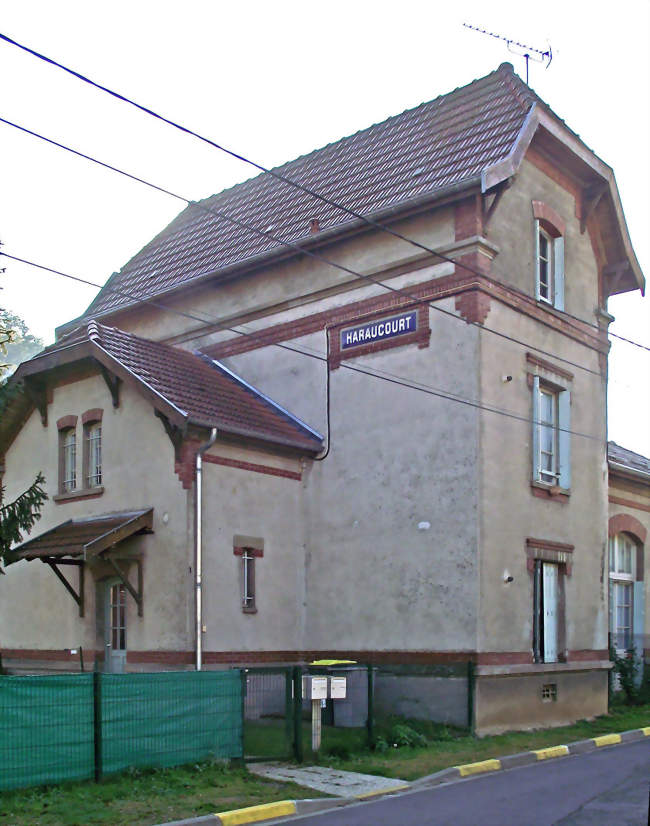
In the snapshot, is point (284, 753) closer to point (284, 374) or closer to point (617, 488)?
point (284, 374)

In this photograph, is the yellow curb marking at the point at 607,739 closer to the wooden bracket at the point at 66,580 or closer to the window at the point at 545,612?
the window at the point at 545,612

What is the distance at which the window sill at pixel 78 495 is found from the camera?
18.5 meters

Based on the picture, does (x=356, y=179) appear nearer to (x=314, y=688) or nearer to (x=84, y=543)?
(x=84, y=543)

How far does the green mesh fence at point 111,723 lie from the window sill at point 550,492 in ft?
24.6

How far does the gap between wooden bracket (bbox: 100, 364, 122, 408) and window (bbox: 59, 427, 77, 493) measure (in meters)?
1.76

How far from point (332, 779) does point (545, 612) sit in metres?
7.32

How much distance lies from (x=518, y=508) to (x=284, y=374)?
5.57m

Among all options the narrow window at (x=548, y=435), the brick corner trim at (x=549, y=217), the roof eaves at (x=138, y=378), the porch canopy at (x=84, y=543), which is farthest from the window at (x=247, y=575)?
the brick corner trim at (x=549, y=217)

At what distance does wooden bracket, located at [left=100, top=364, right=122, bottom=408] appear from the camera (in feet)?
59.9

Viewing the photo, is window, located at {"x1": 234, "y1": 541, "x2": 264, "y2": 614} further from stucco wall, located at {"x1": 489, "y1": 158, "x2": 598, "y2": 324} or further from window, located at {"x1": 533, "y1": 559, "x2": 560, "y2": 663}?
Answer: stucco wall, located at {"x1": 489, "y1": 158, "x2": 598, "y2": 324}

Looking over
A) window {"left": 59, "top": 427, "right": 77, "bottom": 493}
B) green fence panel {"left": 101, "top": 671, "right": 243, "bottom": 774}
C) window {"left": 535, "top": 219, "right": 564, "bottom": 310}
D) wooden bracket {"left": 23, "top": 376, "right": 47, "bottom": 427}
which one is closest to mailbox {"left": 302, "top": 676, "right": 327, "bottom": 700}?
green fence panel {"left": 101, "top": 671, "right": 243, "bottom": 774}

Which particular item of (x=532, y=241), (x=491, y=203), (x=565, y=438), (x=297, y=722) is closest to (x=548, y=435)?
(x=565, y=438)

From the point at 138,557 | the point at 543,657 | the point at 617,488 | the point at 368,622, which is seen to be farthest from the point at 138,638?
the point at 617,488

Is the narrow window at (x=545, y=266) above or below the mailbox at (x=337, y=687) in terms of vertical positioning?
above
